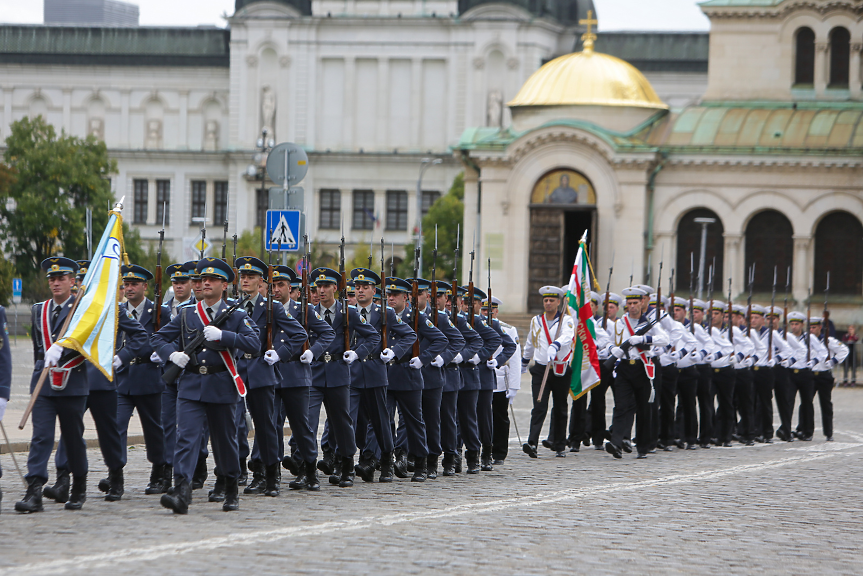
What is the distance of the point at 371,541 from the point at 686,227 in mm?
34488

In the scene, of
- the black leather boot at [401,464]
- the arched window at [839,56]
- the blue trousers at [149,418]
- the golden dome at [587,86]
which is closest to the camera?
the blue trousers at [149,418]

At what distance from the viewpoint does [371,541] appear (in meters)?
9.15

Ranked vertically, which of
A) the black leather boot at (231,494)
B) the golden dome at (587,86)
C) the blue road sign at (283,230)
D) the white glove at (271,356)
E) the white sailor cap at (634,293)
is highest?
the golden dome at (587,86)

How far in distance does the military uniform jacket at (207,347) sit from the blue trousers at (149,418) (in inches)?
43.3

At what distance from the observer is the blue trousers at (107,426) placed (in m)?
11.0

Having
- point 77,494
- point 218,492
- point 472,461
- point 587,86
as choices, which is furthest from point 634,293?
point 587,86

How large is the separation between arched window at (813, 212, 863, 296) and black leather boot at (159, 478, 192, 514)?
33888mm

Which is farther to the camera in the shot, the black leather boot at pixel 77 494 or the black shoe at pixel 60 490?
the black shoe at pixel 60 490

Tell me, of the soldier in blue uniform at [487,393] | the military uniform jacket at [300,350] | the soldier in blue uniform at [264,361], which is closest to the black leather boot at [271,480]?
the soldier in blue uniform at [264,361]

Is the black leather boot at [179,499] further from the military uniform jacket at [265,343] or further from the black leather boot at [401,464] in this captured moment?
the black leather boot at [401,464]

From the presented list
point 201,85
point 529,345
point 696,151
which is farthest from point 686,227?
point 201,85

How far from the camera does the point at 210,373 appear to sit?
10453 mm

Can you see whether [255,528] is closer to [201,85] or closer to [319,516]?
[319,516]

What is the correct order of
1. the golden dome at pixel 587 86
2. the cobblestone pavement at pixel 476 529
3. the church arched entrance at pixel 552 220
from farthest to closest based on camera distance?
the church arched entrance at pixel 552 220 → the golden dome at pixel 587 86 → the cobblestone pavement at pixel 476 529
